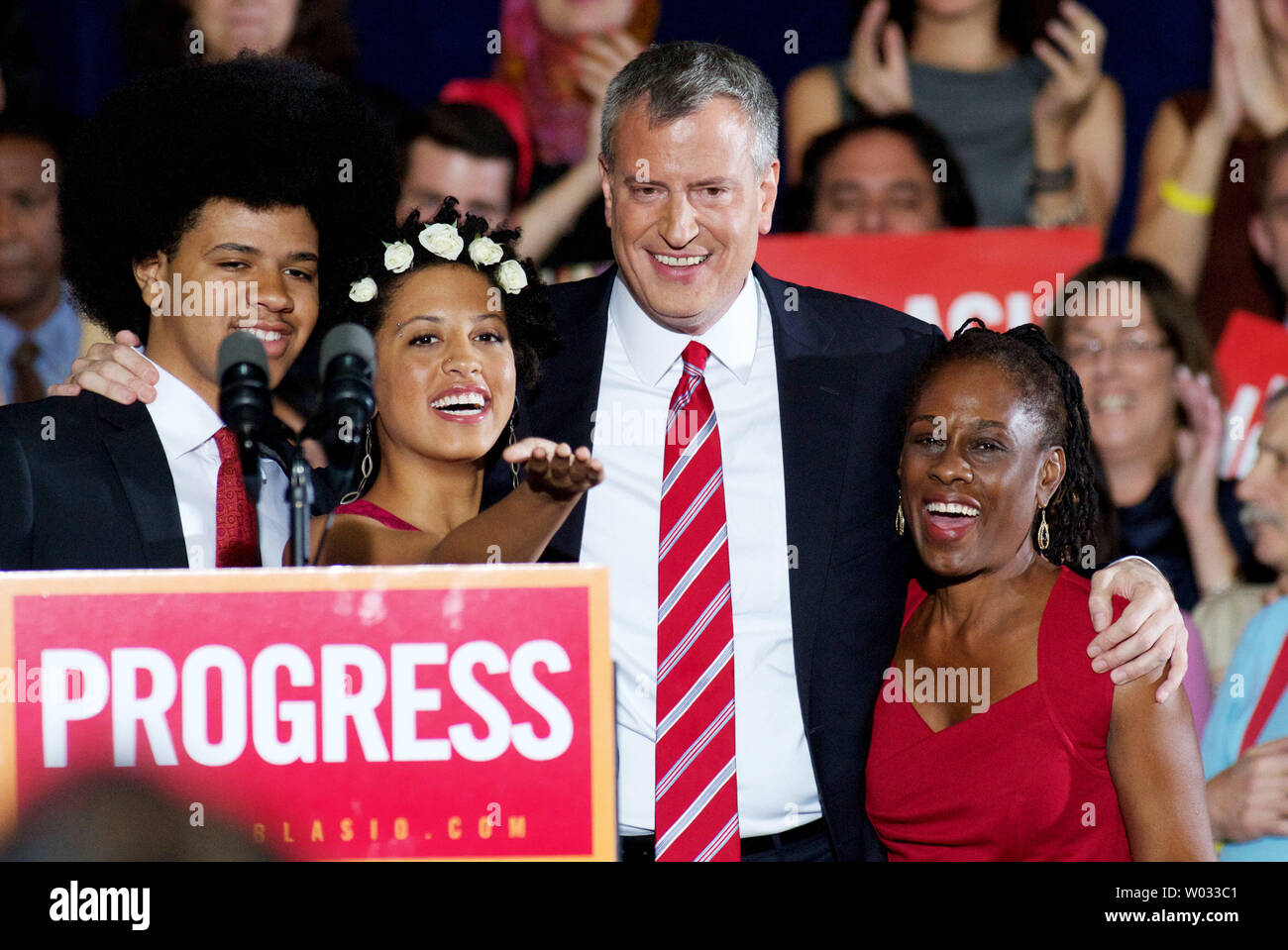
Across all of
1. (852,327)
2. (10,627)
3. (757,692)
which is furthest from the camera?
(852,327)

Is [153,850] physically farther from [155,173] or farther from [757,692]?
[155,173]

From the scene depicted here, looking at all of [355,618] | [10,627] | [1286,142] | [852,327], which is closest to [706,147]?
[852,327]

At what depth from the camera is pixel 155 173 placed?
3.19m

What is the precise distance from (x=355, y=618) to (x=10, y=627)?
49 cm

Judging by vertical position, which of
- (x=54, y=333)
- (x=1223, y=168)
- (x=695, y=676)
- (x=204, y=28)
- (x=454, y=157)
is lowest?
(x=695, y=676)

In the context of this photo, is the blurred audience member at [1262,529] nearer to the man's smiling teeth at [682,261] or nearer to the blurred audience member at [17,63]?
the man's smiling teeth at [682,261]

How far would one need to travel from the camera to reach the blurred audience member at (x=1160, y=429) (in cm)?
494

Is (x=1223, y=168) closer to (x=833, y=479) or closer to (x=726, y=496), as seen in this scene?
(x=833, y=479)

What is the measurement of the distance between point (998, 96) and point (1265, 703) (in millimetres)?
2243

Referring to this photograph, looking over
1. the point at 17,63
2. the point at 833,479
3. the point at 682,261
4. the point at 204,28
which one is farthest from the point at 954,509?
the point at 17,63

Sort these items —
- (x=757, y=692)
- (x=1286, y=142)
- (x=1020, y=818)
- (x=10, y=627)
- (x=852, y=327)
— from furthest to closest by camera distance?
1. (x=1286, y=142)
2. (x=852, y=327)
3. (x=757, y=692)
4. (x=1020, y=818)
5. (x=10, y=627)

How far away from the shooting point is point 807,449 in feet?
9.81

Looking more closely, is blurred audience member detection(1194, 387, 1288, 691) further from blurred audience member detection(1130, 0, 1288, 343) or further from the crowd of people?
the crowd of people

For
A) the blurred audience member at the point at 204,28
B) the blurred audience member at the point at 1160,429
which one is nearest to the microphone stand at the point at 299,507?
the blurred audience member at the point at 204,28
